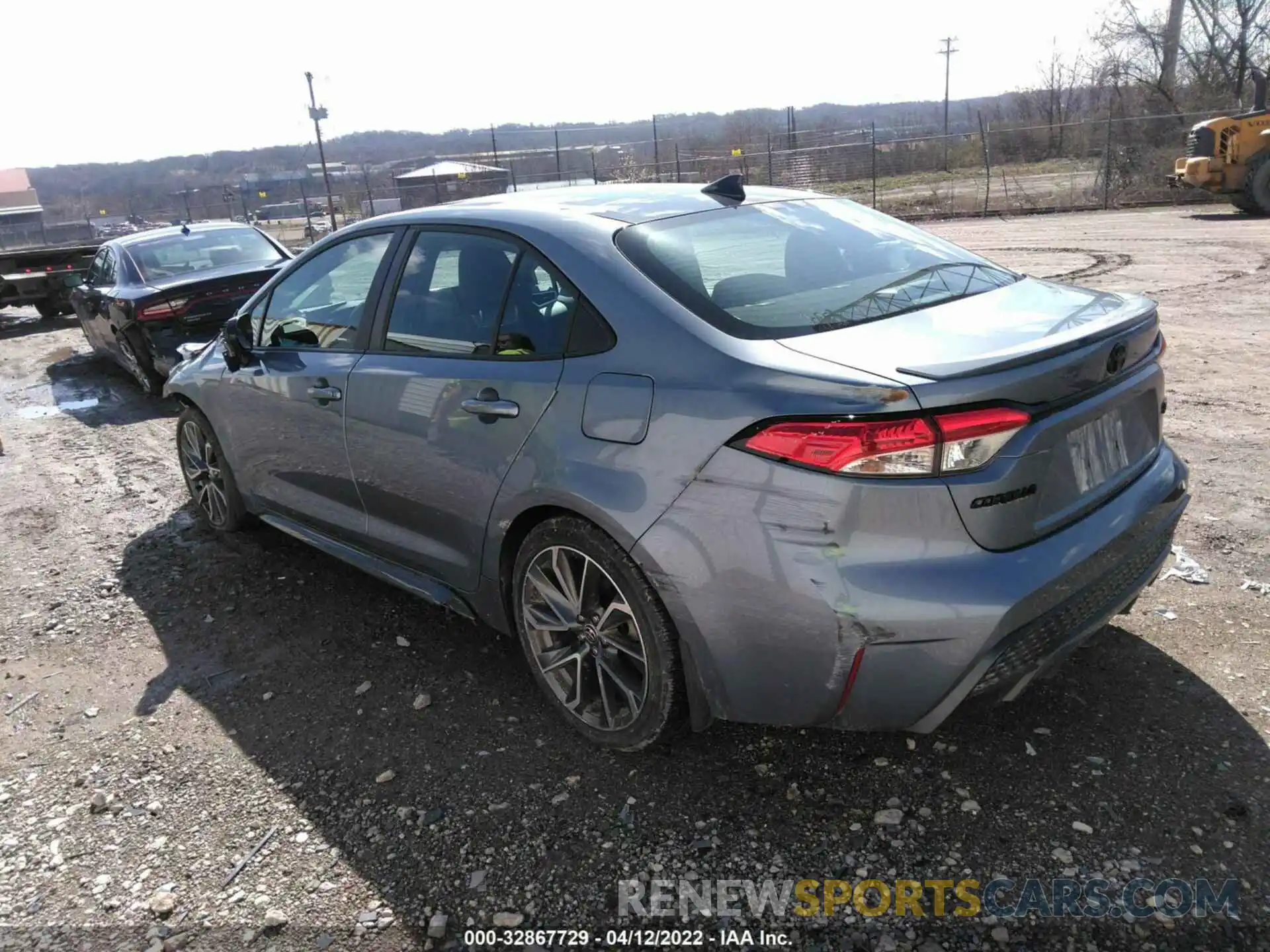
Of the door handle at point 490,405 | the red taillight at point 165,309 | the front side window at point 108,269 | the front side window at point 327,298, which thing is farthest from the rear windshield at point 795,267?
the front side window at point 108,269

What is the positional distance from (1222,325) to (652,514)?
8182mm

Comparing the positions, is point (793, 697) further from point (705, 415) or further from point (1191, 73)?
point (1191, 73)

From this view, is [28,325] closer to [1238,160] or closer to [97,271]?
[97,271]

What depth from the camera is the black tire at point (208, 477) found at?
4961 millimetres

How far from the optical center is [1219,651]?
3.32 meters

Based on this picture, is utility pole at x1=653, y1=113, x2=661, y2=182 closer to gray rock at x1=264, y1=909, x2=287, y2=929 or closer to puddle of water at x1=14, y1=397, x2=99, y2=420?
puddle of water at x1=14, y1=397, x2=99, y2=420

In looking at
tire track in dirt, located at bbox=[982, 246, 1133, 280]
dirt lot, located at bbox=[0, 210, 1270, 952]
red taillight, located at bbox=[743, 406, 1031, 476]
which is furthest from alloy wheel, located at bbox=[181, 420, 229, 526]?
tire track in dirt, located at bbox=[982, 246, 1133, 280]

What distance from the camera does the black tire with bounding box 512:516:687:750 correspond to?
108 inches

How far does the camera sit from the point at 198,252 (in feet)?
31.9

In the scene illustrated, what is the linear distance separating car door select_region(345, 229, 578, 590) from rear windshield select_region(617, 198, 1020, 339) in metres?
0.39

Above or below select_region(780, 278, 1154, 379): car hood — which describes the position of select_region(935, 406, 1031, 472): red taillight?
below

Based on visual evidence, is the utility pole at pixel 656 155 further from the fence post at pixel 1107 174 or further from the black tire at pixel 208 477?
the black tire at pixel 208 477

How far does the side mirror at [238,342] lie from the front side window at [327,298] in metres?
0.12

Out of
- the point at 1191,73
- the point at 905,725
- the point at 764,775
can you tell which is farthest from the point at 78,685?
the point at 1191,73
